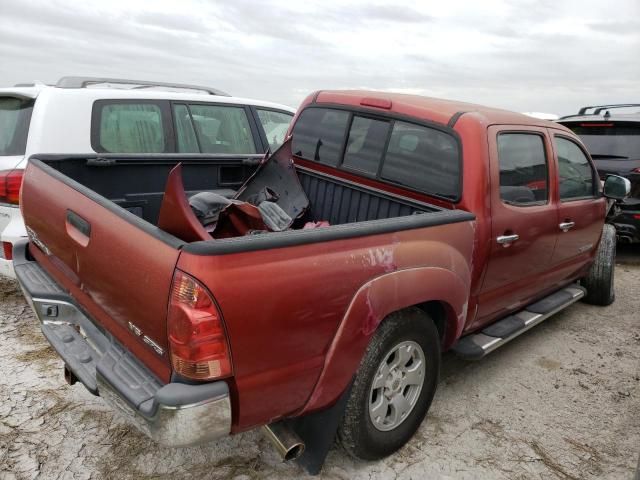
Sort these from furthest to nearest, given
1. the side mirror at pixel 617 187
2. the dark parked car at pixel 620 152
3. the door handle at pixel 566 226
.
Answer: the dark parked car at pixel 620 152
the side mirror at pixel 617 187
the door handle at pixel 566 226

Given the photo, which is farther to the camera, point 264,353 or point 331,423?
point 331,423

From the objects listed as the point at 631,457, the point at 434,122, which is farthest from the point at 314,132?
the point at 631,457

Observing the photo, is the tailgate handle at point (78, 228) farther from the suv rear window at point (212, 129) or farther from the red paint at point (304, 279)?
the suv rear window at point (212, 129)

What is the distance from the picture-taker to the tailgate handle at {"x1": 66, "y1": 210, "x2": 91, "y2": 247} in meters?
2.21

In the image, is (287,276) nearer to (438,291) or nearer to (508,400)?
(438,291)

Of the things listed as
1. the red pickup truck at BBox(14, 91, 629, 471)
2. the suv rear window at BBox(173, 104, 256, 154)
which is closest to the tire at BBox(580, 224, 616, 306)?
the red pickup truck at BBox(14, 91, 629, 471)

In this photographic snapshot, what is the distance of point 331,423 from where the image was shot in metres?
2.22

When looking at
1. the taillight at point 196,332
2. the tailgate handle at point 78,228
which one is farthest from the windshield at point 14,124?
the taillight at point 196,332

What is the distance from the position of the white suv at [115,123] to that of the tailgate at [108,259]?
4.03 ft

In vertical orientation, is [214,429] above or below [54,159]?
below

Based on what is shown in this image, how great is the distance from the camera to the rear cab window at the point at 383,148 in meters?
3.00

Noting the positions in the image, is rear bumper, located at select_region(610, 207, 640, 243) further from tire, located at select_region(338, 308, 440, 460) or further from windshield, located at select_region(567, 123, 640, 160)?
tire, located at select_region(338, 308, 440, 460)

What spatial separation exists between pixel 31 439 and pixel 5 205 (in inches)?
69.7

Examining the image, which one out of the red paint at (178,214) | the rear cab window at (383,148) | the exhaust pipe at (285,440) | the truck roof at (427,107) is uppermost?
the truck roof at (427,107)
